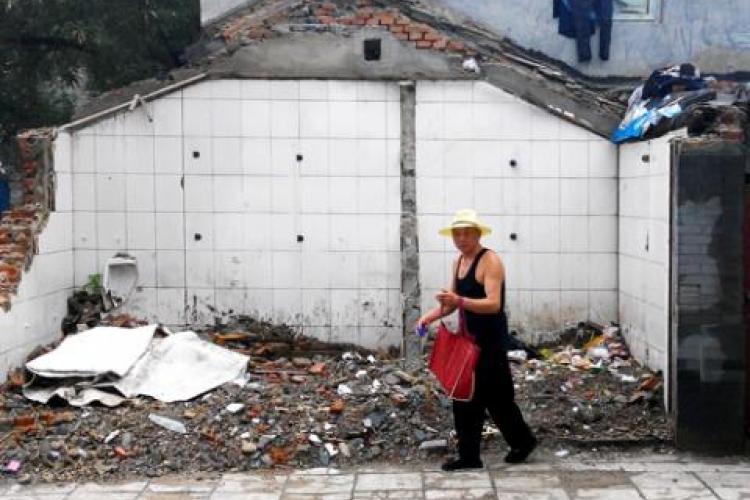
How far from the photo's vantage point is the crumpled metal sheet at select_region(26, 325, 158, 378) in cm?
736

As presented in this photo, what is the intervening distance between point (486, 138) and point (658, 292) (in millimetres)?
2491

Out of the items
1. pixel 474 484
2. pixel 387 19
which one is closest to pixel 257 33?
pixel 387 19

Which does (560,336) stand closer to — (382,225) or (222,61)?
(382,225)

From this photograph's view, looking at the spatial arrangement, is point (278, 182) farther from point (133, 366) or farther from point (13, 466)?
point (13, 466)

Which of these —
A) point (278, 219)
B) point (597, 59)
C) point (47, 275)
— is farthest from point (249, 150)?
point (597, 59)

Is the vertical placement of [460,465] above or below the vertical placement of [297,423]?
below

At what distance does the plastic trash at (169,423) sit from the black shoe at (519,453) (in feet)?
7.94

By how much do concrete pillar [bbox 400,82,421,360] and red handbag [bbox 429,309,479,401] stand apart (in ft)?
8.12

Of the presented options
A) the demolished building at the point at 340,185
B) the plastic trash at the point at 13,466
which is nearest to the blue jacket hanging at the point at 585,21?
the demolished building at the point at 340,185

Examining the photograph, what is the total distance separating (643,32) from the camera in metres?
11.5

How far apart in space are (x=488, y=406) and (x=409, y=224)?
9.79ft

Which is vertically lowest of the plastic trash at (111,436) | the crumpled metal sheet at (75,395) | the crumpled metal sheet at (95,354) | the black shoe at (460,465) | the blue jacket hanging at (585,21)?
the black shoe at (460,465)

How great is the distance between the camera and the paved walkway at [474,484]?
5797 mm

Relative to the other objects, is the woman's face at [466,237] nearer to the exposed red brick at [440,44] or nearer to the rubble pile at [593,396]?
the rubble pile at [593,396]
